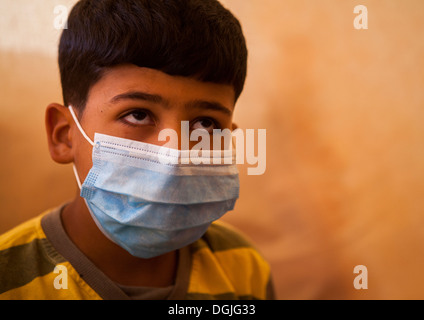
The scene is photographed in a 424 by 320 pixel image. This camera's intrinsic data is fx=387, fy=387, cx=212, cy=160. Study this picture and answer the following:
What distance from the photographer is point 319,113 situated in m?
1.45

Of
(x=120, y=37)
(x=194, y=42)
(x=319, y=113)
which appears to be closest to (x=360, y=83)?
(x=319, y=113)

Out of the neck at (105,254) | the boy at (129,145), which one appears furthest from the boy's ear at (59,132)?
the neck at (105,254)

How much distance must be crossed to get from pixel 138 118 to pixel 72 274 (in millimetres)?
381

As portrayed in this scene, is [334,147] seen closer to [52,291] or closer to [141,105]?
[141,105]

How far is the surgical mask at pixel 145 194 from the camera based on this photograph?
779 mm

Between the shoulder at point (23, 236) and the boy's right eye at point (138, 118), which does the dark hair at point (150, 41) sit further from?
Result: the shoulder at point (23, 236)

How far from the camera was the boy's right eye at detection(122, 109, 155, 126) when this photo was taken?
0.84m

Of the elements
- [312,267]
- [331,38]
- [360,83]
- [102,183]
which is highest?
[331,38]

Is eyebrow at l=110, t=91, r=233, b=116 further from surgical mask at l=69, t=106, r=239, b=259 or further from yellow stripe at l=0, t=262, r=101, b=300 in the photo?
yellow stripe at l=0, t=262, r=101, b=300

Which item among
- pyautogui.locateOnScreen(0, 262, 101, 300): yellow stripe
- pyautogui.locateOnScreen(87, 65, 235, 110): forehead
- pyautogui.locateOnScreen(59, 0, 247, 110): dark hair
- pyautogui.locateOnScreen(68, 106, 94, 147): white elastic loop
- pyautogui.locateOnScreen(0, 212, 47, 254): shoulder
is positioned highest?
pyautogui.locateOnScreen(59, 0, 247, 110): dark hair

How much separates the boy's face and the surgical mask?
0.10 feet

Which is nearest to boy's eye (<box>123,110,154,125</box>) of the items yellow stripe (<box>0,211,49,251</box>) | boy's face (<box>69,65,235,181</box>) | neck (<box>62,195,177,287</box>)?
Result: boy's face (<box>69,65,235,181</box>)

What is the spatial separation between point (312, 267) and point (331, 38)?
861mm
